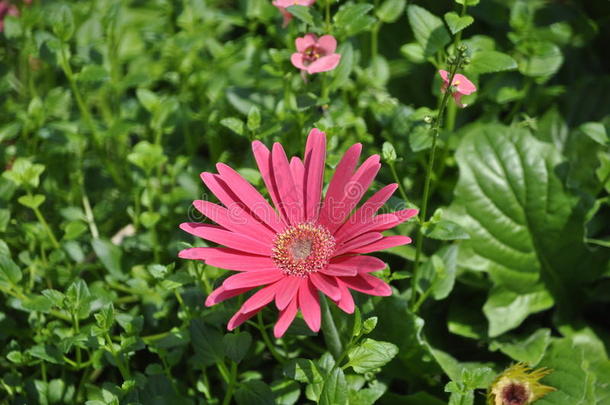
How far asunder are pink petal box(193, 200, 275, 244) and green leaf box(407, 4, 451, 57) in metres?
0.82

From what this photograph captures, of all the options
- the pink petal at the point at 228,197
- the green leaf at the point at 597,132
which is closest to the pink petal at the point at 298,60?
the pink petal at the point at 228,197

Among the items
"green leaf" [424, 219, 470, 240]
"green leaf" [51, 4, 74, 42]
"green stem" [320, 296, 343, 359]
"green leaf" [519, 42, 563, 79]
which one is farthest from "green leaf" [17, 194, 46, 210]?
"green leaf" [519, 42, 563, 79]

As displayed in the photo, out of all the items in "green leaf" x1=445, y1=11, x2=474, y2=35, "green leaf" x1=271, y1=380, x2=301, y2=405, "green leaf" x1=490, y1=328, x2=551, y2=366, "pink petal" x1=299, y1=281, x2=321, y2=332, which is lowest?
"green leaf" x1=490, y1=328, x2=551, y2=366

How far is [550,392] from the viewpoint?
2.15 meters

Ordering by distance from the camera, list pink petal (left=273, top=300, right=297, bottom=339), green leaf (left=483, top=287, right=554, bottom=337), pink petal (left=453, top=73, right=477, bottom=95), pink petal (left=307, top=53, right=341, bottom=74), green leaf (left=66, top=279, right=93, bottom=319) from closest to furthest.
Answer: pink petal (left=273, top=300, right=297, bottom=339) < pink petal (left=453, top=73, right=477, bottom=95) < green leaf (left=66, top=279, right=93, bottom=319) < pink petal (left=307, top=53, right=341, bottom=74) < green leaf (left=483, top=287, right=554, bottom=337)

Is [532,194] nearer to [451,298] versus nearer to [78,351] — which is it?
[451,298]

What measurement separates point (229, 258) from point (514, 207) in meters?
1.20

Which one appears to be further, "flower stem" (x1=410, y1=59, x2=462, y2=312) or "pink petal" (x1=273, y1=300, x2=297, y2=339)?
"flower stem" (x1=410, y1=59, x2=462, y2=312)

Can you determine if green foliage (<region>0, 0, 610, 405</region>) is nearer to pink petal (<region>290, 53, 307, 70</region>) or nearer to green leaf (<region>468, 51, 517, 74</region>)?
green leaf (<region>468, 51, 517, 74</region>)

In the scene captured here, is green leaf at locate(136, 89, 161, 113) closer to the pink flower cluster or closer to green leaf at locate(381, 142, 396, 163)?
the pink flower cluster

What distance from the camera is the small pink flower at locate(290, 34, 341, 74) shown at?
2.16 m

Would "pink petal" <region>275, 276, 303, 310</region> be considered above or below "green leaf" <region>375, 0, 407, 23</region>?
below

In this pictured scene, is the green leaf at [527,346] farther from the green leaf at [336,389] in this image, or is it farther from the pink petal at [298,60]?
the pink petal at [298,60]

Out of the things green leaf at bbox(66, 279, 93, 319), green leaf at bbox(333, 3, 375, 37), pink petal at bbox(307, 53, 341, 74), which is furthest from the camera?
green leaf at bbox(333, 3, 375, 37)
